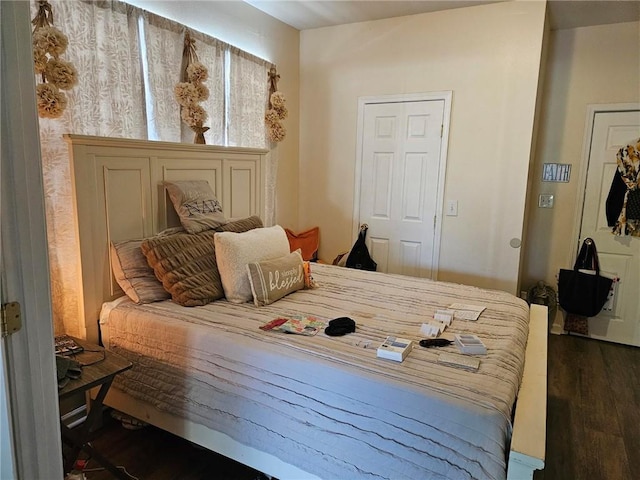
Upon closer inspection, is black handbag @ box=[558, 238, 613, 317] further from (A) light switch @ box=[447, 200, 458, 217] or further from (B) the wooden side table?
(B) the wooden side table

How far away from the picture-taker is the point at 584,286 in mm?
3633

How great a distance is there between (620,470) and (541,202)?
239cm

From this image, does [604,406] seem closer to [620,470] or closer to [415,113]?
[620,470]

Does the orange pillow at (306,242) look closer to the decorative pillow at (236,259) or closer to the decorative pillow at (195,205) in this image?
the decorative pillow at (195,205)

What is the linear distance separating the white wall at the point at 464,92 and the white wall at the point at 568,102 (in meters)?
0.75

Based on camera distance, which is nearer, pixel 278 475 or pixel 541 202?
pixel 278 475

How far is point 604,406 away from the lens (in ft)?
8.88

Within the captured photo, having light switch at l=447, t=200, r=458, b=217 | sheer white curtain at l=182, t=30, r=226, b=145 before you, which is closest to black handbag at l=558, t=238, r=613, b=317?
light switch at l=447, t=200, r=458, b=217

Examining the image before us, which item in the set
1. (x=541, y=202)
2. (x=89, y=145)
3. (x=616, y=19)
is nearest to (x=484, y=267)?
(x=541, y=202)

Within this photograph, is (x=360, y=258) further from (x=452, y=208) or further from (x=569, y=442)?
(x=569, y=442)

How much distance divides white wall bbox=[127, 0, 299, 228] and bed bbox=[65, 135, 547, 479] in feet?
2.91

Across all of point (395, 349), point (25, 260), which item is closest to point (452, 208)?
point (395, 349)

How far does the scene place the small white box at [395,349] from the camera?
1.65 metres

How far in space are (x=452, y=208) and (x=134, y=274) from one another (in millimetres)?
2531
